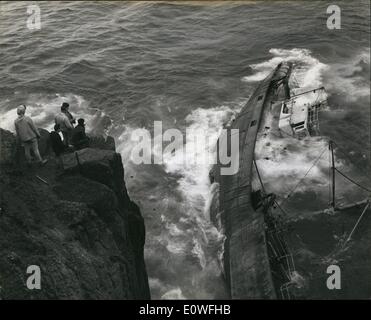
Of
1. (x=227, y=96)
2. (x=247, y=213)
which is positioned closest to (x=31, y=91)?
(x=227, y=96)

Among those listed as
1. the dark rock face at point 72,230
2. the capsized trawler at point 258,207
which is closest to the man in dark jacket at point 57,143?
the dark rock face at point 72,230

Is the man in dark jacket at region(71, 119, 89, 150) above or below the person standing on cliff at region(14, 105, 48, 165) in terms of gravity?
below

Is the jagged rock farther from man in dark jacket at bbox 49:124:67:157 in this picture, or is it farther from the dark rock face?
man in dark jacket at bbox 49:124:67:157

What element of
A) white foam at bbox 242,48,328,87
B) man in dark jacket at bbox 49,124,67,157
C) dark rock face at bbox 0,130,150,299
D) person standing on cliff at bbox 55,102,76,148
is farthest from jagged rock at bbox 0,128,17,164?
white foam at bbox 242,48,328,87

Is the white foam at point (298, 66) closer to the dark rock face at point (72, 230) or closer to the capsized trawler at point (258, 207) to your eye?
the capsized trawler at point (258, 207)
